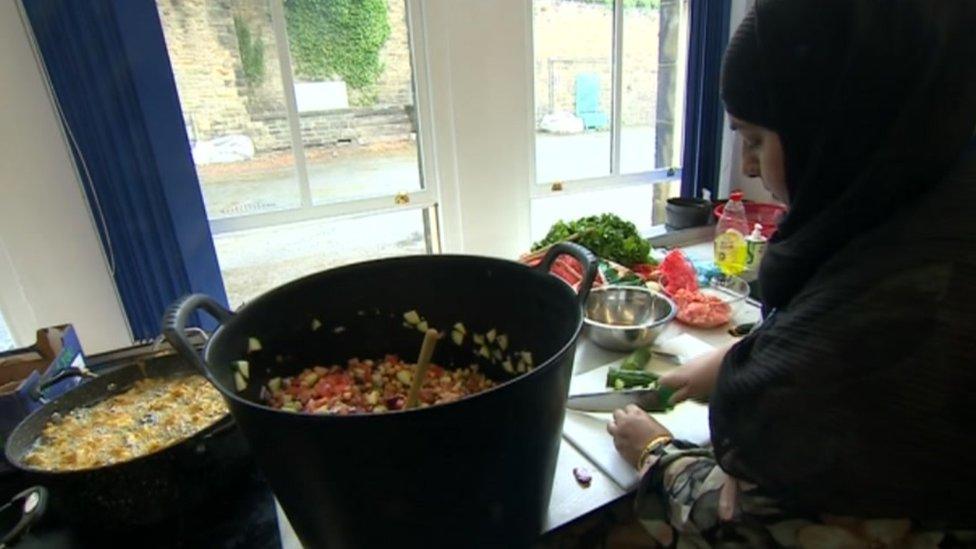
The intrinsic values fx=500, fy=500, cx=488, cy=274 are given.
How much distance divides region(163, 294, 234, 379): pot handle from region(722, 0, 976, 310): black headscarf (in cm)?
66

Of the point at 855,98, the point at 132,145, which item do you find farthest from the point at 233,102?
the point at 855,98

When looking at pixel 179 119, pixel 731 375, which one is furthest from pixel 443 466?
pixel 179 119

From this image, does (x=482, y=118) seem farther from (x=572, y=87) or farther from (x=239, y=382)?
(x=239, y=382)

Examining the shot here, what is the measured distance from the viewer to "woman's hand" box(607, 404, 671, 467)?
0.77m

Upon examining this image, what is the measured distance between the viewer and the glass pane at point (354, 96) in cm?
162

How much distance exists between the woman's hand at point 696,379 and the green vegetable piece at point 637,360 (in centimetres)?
9

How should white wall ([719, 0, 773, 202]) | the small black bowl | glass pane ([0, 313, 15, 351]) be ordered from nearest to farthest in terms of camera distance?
glass pane ([0, 313, 15, 351]) < the small black bowl < white wall ([719, 0, 773, 202])

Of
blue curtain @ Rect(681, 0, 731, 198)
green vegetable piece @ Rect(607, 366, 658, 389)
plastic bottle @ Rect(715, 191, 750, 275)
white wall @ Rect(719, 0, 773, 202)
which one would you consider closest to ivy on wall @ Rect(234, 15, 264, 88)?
green vegetable piece @ Rect(607, 366, 658, 389)

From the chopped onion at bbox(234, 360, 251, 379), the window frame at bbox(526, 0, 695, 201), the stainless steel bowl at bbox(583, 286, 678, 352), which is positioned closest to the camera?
the chopped onion at bbox(234, 360, 251, 379)

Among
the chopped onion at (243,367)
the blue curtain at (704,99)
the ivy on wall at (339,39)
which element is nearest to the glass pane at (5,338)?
the ivy on wall at (339,39)

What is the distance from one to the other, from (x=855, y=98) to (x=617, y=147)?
5.77 feet

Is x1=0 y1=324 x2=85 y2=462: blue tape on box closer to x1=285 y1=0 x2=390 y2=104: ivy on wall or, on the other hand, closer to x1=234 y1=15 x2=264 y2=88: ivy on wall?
x1=234 y1=15 x2=264 y2=88: ivy on wall

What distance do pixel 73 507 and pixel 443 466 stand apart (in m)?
0.46

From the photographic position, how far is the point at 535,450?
0.53 meters
